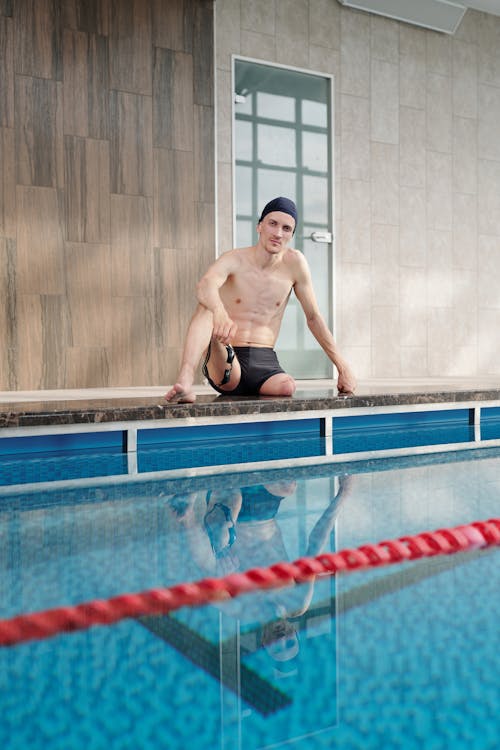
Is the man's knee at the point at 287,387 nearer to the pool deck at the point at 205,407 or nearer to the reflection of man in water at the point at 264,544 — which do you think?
the pool deck at the point at 205,407

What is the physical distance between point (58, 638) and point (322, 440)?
301cm

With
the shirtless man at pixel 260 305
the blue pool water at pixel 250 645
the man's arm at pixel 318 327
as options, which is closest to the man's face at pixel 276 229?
the shirtless man at pixel 260 305

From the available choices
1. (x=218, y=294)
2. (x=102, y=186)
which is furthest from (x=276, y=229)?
(x=102, y=186)

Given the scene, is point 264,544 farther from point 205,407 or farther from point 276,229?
point 276,229

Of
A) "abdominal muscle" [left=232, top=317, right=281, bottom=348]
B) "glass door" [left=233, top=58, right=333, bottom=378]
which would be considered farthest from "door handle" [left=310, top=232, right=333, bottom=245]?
"abdominal muscle" [left=232, top=317, right=281, bottom=348]

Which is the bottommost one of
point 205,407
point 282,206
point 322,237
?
point 205,407

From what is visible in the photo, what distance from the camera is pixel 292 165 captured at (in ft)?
25.3

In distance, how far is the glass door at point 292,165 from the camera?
741cm

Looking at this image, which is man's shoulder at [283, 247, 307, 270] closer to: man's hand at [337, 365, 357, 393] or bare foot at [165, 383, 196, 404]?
man's hand at [337, 365, 357, 393]

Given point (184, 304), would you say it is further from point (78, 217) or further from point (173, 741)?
point (173, 741)

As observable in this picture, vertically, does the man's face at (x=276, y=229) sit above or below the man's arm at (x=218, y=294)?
above

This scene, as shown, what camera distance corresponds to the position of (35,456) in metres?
3.69

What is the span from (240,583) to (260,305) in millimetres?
2899

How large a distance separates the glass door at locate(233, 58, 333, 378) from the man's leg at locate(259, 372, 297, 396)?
2.99 meters
